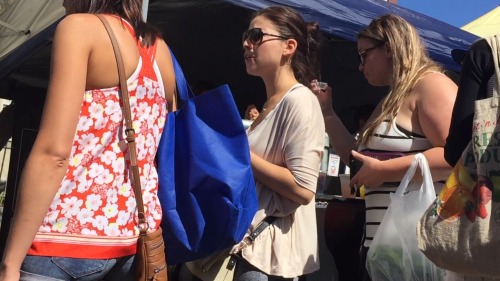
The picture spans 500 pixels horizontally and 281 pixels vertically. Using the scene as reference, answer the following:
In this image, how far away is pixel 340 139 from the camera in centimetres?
287

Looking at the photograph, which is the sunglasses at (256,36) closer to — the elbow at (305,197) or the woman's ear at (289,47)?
the woman's ear at (289,47)

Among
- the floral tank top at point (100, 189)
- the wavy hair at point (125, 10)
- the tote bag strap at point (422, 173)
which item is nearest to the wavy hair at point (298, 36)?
the tote bag strap at point (422, 173)

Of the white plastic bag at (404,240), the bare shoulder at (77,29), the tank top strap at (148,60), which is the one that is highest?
the bare shoulder at (77,29)

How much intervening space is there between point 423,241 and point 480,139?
304mm

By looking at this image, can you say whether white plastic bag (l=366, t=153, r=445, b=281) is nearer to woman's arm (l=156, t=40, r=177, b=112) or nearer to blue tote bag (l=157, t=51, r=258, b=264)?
blue tote bag (l=157, t=51, r=258, b=264)

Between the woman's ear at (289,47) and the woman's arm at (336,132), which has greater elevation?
the woman's ear at (289,47)

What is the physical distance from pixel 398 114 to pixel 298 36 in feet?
1.66

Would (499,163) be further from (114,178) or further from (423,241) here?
(114,178)

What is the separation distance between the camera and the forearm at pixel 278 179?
2.20m

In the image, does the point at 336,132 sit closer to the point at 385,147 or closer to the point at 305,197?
the point at 385,147

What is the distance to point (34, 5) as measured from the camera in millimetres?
4012

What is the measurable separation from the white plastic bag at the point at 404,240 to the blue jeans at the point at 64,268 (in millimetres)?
975

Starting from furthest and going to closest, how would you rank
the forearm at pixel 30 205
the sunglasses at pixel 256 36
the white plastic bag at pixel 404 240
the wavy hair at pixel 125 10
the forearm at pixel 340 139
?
1. the forearm at pixel 340 139
2. the sunglasses at pixel 256 36
3. the white plastic bag at pixel 404 240
4. the wavy hair at pixel 125 10
5. the forearm at pixel 30 205

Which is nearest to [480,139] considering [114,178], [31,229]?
[114,178]
